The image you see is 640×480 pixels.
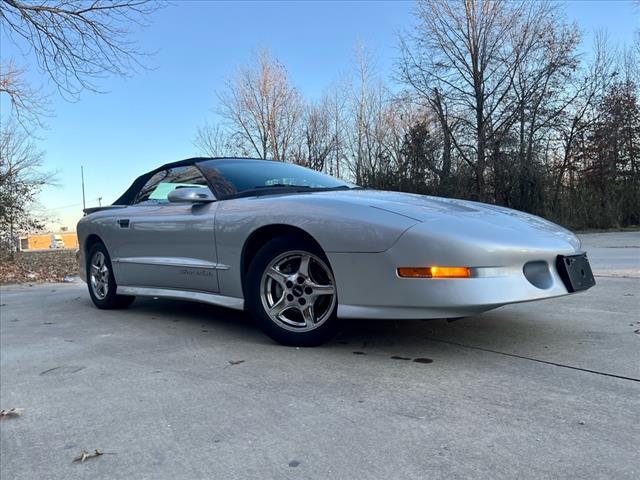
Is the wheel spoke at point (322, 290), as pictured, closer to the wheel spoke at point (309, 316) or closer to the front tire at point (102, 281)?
the wheel spoke at point (309, 316)

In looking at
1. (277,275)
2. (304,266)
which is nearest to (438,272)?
(304,266)

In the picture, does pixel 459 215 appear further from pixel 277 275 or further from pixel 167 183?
pixel 167 183

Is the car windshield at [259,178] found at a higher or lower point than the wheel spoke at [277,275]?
higher

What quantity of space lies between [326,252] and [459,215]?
0.83m

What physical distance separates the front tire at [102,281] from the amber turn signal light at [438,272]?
3.39 metres

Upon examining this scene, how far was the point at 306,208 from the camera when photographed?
3.30 metres

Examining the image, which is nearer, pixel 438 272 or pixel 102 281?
pixel 438 272

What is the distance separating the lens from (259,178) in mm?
4207

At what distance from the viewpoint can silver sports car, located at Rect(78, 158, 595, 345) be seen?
9.27 feet

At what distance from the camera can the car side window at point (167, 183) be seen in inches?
175

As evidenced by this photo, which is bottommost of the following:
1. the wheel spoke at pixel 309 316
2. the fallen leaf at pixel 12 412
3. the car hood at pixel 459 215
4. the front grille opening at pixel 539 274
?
the fallen leaf at pixel 12 412

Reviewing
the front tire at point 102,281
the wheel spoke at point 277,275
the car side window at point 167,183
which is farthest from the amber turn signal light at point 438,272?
the front tire at point 102,281

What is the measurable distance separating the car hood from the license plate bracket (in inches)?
5.4

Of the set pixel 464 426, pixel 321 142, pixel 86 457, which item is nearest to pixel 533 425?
pixel 464 426
